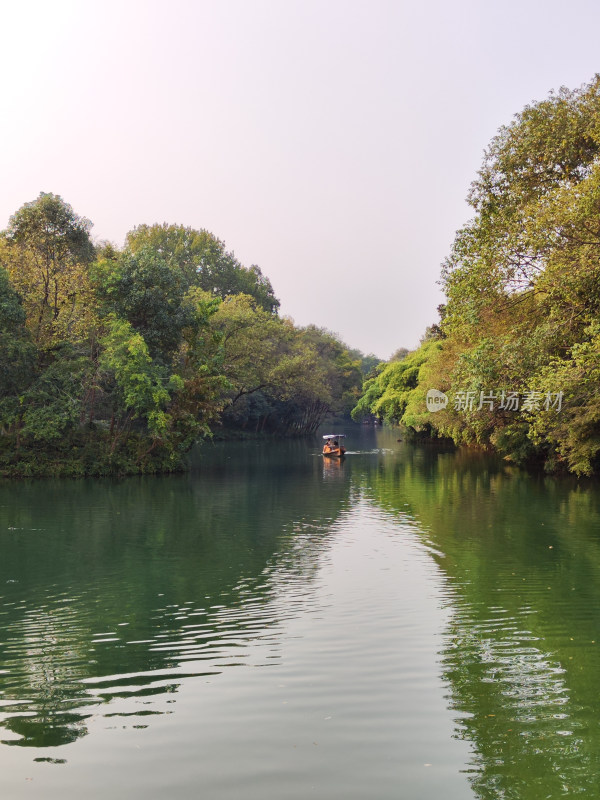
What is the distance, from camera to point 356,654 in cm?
859

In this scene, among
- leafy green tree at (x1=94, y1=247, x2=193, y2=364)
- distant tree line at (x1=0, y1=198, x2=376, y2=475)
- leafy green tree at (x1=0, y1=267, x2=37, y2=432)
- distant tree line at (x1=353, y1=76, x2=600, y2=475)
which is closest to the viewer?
distant tree line at (x1=353, y1=76, x2=600, y2=475)

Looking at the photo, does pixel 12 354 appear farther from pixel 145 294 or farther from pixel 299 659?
pixel 299 659

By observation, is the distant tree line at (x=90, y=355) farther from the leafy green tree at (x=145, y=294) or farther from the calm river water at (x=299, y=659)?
the calm river water at (x=299, y=659)

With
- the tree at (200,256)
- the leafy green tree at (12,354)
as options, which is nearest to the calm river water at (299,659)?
the leafy green tree at (12,354)

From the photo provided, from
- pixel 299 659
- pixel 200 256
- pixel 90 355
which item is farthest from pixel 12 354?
pixel 200 256

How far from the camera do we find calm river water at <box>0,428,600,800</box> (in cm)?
565

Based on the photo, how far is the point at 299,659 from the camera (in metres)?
8.45

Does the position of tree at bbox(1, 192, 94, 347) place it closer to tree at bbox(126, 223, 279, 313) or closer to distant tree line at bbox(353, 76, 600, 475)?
distant tree line at bbox(353, 76, 600, 475)

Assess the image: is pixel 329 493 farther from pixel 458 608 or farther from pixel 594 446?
pixel 458 608

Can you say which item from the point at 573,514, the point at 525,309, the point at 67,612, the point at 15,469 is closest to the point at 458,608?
the point at 67,612

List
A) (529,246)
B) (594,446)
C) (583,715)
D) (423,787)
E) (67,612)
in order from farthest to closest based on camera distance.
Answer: (594,446)
(529,246)
(67,612)
(583,715)
(423,787)

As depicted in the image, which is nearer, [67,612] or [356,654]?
[356,654]

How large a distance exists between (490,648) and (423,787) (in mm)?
3787

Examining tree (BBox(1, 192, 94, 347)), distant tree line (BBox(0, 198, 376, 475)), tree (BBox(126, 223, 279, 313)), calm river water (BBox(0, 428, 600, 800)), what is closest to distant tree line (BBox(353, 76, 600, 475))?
calm river water (BBox(0, 428, 600, 800))
